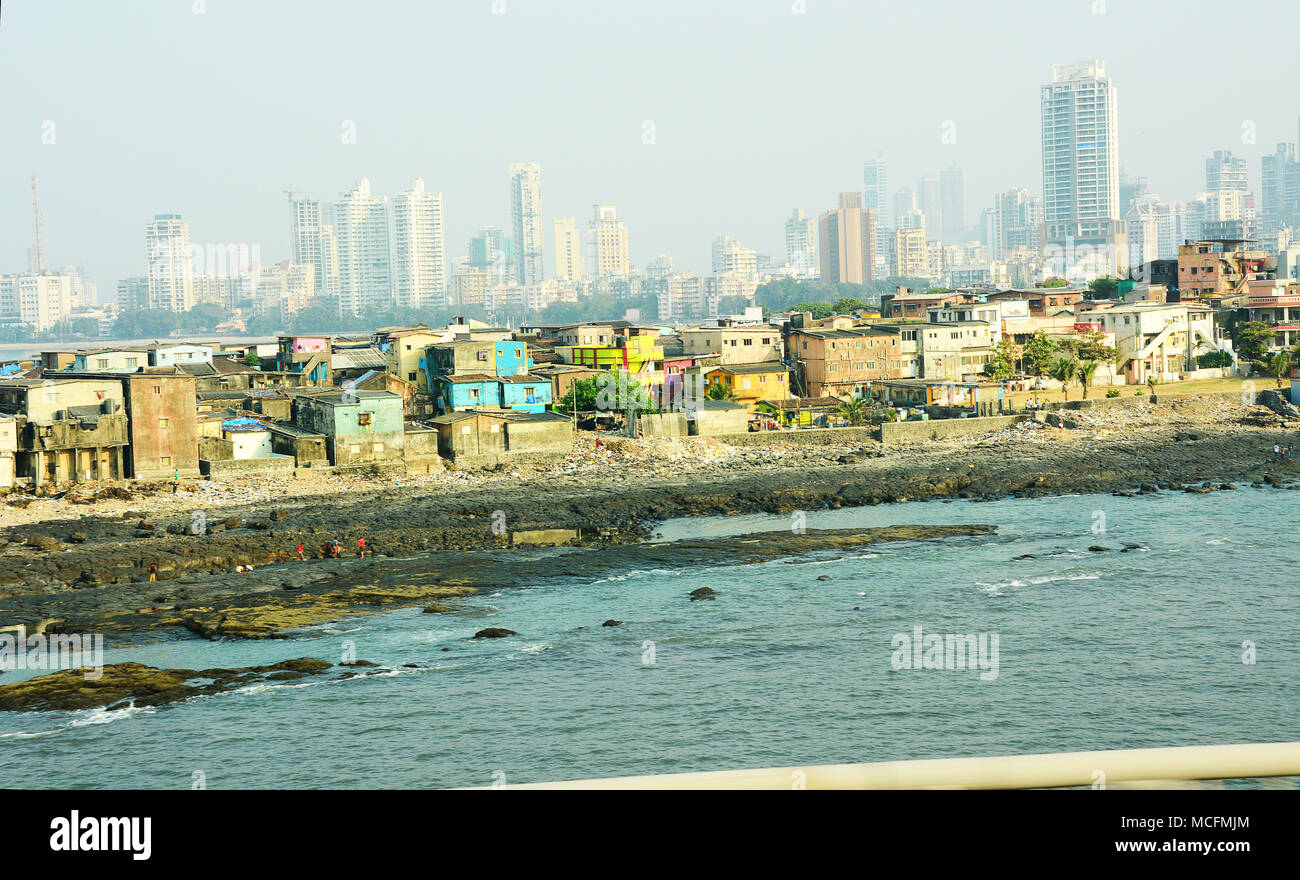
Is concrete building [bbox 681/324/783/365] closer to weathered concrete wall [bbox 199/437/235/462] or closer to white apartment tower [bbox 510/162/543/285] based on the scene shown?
weathered concrete wall [bbox 199/437/235/462]

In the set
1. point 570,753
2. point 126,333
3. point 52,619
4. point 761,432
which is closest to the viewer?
point 570,753

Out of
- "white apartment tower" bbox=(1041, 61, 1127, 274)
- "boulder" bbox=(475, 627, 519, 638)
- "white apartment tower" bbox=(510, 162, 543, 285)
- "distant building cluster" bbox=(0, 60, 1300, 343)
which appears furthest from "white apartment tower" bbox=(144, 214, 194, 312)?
"boulder" bbox=(475, 627, 519, 638)

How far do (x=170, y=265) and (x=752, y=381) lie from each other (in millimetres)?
71780

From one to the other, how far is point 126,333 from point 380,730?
77.0m

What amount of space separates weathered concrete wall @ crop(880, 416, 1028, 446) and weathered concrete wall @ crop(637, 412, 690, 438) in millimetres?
3303

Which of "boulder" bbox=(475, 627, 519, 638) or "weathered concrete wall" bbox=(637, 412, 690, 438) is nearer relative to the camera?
"boulder" bbox=(475, 627, 519, 638)

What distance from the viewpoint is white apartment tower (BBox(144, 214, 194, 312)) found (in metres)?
81.4

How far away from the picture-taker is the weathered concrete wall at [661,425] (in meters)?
18.7

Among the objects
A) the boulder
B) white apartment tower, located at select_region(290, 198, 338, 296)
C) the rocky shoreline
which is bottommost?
the boulder

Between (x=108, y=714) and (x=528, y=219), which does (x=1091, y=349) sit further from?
(x=528, y=219)

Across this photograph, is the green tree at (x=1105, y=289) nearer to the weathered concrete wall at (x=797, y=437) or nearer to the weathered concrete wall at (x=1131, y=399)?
the weathered concrete wall at (x=1131, y=399)

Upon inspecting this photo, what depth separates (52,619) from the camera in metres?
9.87
